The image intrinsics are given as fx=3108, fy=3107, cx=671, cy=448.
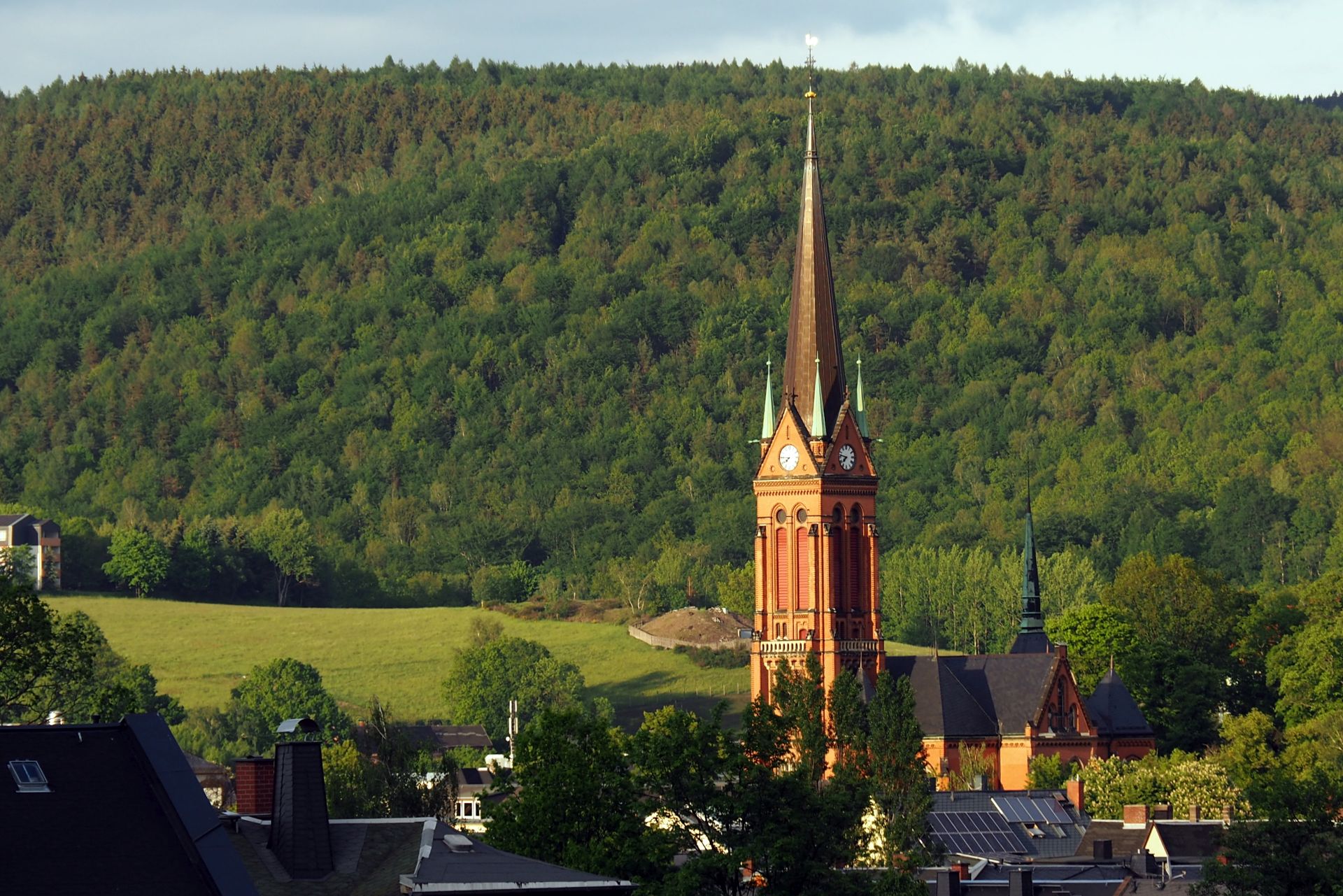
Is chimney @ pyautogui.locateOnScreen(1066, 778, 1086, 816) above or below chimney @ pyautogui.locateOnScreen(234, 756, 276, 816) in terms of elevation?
below

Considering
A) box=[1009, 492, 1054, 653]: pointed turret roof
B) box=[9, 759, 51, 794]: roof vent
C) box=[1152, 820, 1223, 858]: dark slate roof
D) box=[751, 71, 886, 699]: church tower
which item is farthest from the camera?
box=[1009, 492, 1054, 653]: pointed turret roof

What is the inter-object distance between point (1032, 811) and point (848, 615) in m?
32.2

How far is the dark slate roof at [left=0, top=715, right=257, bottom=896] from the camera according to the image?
41.8 metres

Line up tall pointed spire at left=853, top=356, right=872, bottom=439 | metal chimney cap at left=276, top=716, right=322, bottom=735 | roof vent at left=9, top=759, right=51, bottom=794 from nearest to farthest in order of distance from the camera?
roof vent at left=9, top=759, right=51, bottom=794 → metal chimney cap at left=276, top=716, right=322, bottom=735 → tall pointed spire at left=853, top=356, right=872, bottom=439

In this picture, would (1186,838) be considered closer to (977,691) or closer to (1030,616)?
(977,691)

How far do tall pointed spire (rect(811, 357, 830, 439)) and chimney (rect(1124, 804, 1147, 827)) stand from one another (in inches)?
1471

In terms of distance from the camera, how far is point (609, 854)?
205 ft

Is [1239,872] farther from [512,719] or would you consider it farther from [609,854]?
[512,719]

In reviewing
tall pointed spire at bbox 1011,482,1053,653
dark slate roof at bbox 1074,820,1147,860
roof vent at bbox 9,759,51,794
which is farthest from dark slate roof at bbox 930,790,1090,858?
roof vent at bbox 9,759,51,794

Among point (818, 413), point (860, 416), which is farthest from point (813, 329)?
point (860, 416)

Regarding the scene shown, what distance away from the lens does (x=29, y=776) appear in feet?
140

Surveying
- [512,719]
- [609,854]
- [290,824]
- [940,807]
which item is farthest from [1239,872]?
[512,719]

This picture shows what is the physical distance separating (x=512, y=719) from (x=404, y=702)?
4201 centimetres

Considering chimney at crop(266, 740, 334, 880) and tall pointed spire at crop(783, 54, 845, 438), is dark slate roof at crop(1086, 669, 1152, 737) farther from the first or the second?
chimney at crop(266, 740, 334, 880)
